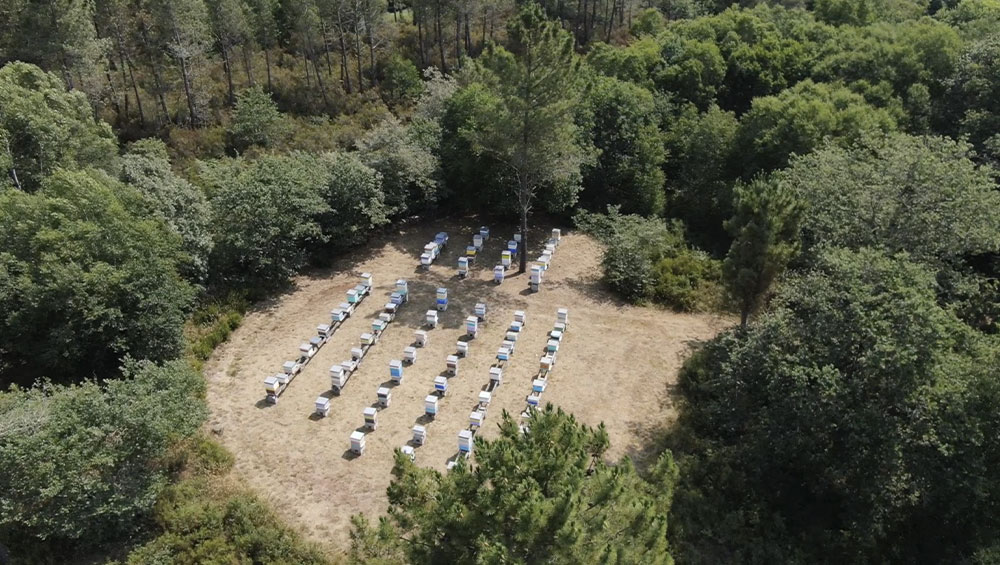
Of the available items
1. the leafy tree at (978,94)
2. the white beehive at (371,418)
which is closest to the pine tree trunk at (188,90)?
the white beehive at (371,418)

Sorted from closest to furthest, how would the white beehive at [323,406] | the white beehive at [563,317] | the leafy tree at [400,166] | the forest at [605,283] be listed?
the forest at [605,283] → the white beehive at [323,406] → the white beehive at [563,317] → the leafy tree at [400,166]

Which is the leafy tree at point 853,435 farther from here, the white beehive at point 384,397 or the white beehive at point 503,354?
the white beehive at point 384,397

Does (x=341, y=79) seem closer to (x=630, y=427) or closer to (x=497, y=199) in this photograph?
(x=497, y=199)

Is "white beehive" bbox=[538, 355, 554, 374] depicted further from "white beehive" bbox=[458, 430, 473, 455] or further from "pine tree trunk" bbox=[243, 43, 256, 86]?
"pine tree trunk" bbox=[243, 43, 256, 86]

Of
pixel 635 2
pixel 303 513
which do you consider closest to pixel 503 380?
pixel 303 513

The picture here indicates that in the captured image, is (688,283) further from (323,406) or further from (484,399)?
(323,406)

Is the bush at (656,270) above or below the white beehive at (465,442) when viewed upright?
above

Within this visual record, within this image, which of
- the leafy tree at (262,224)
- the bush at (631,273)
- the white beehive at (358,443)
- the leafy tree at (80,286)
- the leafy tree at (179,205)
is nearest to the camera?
the white beehive at (358,443)

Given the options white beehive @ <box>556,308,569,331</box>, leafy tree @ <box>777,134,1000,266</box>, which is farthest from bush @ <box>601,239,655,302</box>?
leafy tree @ <box>777,134,1000,266</box>
